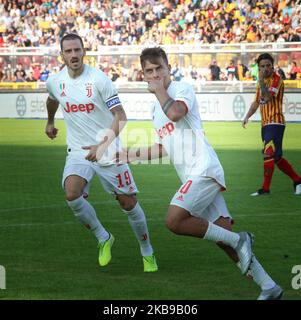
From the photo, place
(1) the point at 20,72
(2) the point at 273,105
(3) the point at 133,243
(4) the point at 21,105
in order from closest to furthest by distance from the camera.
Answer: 1. (3) the point at 133,243
2. (2) the point at 273,105
3. (4) the point at 21,105
4. (1) the point at 20,72

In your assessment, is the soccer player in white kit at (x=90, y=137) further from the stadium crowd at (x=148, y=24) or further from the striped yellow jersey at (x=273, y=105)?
the stadium crowd at (x=148, y=24)

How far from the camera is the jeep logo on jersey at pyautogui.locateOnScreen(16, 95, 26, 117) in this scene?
35.2 m

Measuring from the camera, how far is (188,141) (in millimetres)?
7480

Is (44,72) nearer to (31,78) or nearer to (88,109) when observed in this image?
(31,78)

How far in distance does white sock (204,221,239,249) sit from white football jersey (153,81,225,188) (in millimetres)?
411

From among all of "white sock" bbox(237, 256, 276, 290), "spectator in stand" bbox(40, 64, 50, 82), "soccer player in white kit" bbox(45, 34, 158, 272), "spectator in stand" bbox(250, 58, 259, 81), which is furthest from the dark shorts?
"spectator in stand" bbox(40, 64, 50, 82)

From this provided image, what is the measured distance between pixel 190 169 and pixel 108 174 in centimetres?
192

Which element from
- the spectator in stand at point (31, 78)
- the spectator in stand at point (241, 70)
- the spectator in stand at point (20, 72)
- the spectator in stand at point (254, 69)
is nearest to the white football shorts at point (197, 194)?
the spectator in stand at point (241, 70)

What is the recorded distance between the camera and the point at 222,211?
7578mm

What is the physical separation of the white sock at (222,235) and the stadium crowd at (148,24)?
26.2 metres

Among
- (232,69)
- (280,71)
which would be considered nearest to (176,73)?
(232,69)

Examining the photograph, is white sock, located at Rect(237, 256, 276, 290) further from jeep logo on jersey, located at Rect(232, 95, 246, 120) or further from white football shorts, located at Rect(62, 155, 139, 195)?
jeep logo on jersey, located at Rect(232, 95, 246, 120)
